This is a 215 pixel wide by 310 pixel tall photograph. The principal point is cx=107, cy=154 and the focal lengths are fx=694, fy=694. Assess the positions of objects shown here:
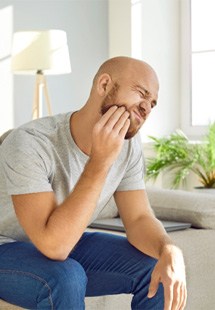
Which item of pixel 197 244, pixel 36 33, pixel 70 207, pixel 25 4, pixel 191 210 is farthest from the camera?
pixel 25 4

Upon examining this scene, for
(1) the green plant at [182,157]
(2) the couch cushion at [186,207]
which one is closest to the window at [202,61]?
(1) the green plant at [182,157]

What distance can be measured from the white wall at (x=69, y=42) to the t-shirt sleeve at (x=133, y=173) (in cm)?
280

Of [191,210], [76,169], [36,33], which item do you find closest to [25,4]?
[36,33]

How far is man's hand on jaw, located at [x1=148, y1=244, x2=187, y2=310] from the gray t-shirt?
0.30 metres

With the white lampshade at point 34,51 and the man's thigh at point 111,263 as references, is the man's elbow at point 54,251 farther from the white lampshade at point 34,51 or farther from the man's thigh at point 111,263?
the white lampshade at point 34,51

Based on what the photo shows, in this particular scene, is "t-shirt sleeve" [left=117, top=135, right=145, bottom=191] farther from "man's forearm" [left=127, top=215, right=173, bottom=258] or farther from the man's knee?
the man's knee

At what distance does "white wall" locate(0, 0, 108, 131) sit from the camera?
15.8ft

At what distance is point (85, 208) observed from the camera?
5.47ft

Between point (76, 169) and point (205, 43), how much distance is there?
10.9 ft

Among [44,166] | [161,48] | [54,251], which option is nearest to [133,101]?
[44,166]

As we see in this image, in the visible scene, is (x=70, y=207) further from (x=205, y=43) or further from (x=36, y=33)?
(x=205, y=43)

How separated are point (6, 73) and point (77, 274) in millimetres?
3264

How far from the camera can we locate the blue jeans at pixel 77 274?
164 centimetres

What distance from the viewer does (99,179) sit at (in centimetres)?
169
